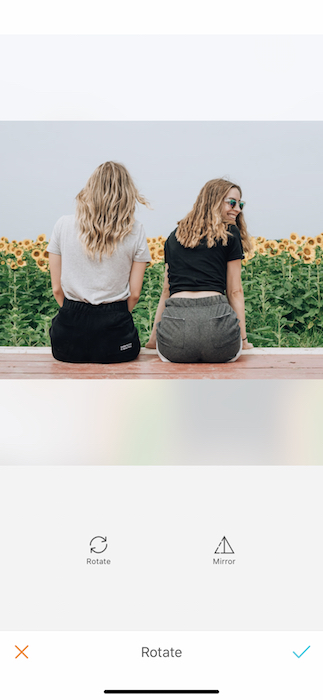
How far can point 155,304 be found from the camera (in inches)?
167

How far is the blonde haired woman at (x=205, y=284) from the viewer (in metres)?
2.57

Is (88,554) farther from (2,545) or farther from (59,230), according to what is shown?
(59,230)

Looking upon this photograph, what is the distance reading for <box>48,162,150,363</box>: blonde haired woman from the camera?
8.38 ft

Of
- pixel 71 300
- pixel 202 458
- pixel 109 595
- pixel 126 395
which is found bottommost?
pixel 109 595

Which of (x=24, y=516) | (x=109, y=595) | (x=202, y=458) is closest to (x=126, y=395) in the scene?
(x=202, y=458)

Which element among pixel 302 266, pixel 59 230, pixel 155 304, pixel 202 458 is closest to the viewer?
pixel 202 458

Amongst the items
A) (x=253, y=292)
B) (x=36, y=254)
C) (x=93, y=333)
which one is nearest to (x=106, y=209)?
(x=93, y=333)

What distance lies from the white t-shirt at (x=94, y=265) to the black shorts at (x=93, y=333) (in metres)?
0.05

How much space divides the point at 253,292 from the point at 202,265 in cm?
170

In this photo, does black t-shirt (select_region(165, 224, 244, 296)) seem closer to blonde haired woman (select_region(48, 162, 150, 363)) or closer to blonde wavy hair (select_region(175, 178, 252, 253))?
blonde wavy hair (select_region(175, 178, 252, 253))

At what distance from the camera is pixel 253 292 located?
14.1 ft

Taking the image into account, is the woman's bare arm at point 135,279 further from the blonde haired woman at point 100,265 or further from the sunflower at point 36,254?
the sunflower at point 36,254

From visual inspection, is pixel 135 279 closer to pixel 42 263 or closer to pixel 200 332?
pixel 200 332

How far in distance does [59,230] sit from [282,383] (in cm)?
114
